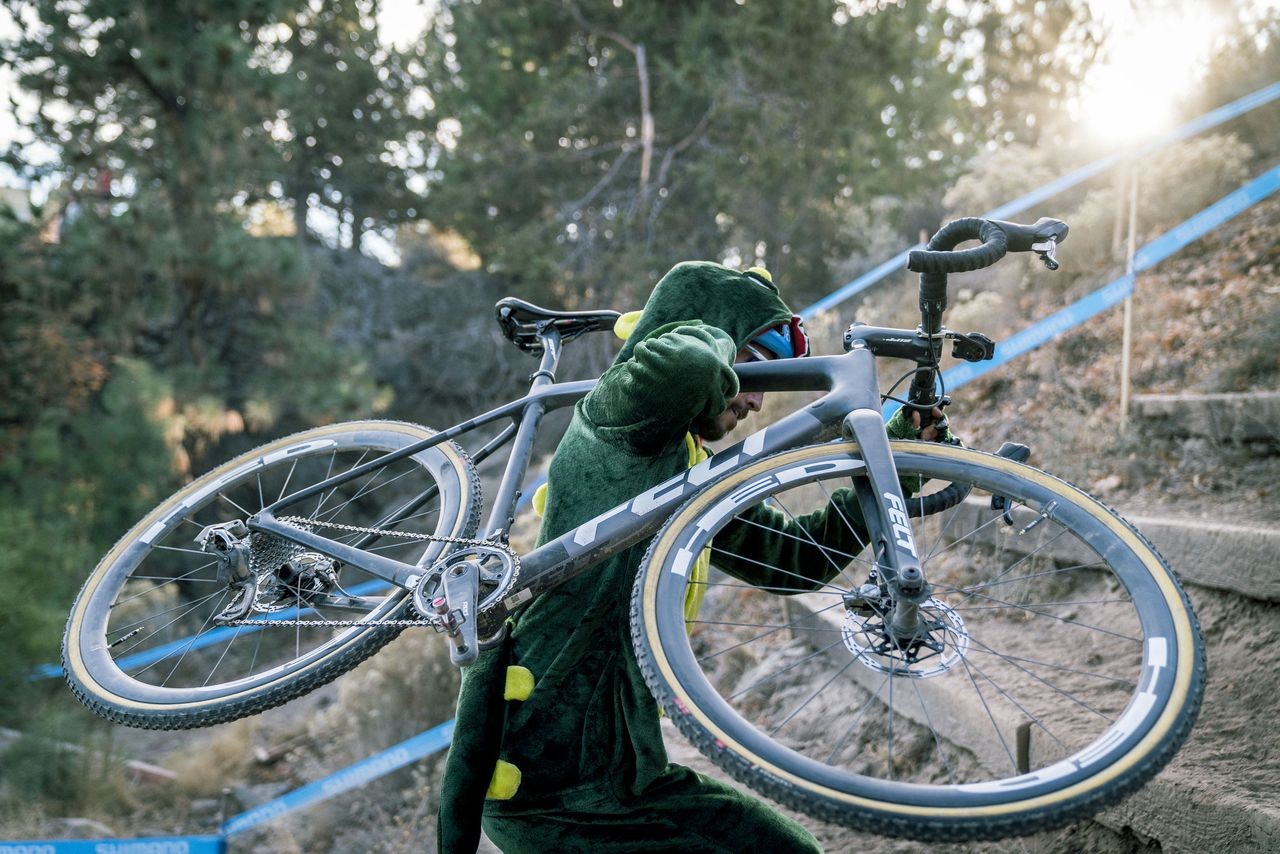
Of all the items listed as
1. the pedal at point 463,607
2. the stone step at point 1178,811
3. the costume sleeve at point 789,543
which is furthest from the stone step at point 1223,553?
the pedal at point 463,607

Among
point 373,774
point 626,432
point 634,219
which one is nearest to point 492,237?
point 634,219

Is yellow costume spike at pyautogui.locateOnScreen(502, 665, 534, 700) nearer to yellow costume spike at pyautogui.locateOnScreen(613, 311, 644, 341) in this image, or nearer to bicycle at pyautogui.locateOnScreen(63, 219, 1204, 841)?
bicycle at pyautogui.locateOnScreen(63, 219, 1204, 841)

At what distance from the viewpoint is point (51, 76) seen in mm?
8648

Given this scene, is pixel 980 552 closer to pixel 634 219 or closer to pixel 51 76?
pixel 634 219

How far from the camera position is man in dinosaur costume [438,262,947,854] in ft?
6.00

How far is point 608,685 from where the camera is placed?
6.44ft

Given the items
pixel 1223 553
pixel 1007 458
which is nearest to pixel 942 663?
pixel 1007 458

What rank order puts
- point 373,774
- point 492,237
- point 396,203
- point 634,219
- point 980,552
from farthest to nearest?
1. point 396,203
2. point 492,237
3. point 634,219
4. point 373,774
5. point 980,552

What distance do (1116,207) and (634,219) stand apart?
5.79 m

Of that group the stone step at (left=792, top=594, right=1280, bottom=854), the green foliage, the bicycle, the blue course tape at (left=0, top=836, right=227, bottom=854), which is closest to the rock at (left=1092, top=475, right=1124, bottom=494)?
the bicycle

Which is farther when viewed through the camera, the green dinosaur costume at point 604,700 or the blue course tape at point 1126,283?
the blue course tape at point 1126,283

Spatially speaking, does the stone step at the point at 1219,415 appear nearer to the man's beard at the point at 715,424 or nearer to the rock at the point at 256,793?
the man's beard at the point at 715,424

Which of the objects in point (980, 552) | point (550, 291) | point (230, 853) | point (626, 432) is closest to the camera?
point (626, 432)

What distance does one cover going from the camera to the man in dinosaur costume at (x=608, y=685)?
1.83 metres
